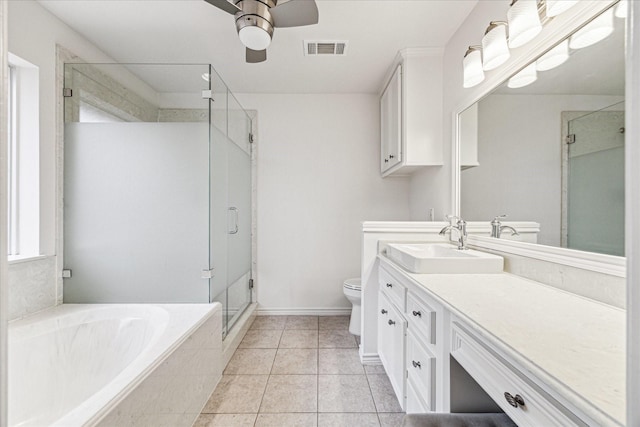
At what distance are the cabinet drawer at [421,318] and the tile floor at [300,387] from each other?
2.16 feet

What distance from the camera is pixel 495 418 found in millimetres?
850

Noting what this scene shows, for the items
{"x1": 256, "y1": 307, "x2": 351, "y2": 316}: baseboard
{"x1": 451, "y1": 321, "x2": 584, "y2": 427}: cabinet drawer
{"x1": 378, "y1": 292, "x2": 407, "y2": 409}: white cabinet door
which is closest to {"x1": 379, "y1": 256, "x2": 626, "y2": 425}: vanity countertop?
{"x1": 451, "y1": 321, "x2": 584, "y2": 427}: cabinet drawer

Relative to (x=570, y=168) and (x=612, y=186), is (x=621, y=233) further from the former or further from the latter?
(x=570, y=168)

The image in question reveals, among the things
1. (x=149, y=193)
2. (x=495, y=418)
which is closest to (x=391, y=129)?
(x=149, y=193)

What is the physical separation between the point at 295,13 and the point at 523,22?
3.55 feet

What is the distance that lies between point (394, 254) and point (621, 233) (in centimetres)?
101

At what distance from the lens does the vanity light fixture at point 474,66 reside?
63.8 inches

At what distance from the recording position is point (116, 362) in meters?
1.51

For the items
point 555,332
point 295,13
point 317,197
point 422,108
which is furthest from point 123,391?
point 422,108

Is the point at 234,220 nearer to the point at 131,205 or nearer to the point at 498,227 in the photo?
the point at 131,205

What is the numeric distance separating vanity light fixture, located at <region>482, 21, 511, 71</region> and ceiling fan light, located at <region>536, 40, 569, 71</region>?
19cm

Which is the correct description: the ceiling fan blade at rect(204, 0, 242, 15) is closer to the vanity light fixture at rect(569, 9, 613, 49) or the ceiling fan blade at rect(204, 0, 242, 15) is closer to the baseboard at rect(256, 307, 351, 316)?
the vanity light fixture at rect(569, 9, 613, 49)

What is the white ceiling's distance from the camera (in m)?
1.77

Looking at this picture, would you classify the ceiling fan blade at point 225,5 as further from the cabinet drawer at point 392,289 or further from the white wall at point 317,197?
the cabinet drawer at point 392,289
